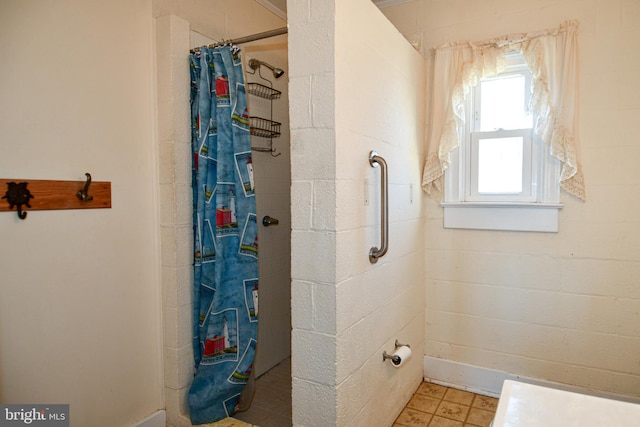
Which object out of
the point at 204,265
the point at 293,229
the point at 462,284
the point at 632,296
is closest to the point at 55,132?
the point at 204,265

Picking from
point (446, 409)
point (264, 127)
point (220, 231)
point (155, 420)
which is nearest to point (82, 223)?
point (220, 231)

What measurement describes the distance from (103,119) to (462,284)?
6.97ft

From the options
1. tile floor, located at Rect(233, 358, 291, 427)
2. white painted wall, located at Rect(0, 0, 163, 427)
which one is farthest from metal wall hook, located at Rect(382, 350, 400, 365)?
white painted wall, located at Rect(0, 0, 163, 427)

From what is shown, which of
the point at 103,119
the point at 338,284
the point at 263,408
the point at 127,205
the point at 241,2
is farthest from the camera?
the point at 241,2

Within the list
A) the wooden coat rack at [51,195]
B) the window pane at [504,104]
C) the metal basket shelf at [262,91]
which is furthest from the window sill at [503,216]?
the wooden coat rack at [51,195]

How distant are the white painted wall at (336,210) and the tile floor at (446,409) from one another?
1.17ft

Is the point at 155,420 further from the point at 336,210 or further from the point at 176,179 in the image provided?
the point at 336,210

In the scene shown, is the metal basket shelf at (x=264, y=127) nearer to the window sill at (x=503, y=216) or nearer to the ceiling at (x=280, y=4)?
the ceiling at (x=280, y=4)

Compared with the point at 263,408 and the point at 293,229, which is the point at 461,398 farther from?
the point at 293,229

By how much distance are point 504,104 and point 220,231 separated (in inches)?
69.0

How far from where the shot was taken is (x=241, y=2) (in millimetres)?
2350

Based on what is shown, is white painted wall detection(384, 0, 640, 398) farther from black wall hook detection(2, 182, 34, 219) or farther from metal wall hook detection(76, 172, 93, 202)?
black wall hook detection(2, 182, 34, 219)

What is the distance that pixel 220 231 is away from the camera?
188cm

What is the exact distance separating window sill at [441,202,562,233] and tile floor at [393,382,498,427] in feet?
3.28
